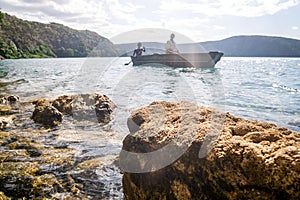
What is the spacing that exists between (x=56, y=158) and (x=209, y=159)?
139 inches

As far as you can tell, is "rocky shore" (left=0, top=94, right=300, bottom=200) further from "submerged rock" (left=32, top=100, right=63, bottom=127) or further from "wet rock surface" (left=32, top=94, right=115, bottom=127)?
"wet rock surface" (left=32, top=94, right=115, bottom=127)

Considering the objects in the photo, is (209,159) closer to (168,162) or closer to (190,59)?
(168,162)

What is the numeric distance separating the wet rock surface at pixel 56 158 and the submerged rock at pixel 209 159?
1059mm

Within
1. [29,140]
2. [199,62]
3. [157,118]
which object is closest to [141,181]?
[157,118]

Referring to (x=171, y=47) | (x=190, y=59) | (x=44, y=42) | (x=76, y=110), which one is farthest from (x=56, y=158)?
(x=44, y=42)

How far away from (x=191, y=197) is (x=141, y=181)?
2.31 feet

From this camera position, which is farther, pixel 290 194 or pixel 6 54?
pixel 6 54

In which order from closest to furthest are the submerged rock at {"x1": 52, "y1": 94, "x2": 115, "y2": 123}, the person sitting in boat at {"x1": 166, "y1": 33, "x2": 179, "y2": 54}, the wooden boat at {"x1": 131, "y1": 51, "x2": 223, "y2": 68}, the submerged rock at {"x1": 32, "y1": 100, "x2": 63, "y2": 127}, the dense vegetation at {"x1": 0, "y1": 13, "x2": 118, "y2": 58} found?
the submerged rock at {"x1": 32, "y1": 100, "x2": 63, "y2": 127}, the submerged rock at {"x1": 52, "y1": 94, "x2": 115, "y2": 123}, the wooden boat at {"x1": 131, "y1": 51, "x2": 223, "y2": 68}, the person sitting in boat at {"x1": 166, "y1": 33, "x2": 179, "y2": 54}, the dense vegetation at {"x1": 0, "y1": 13, "x2": 118, "y2": 58}

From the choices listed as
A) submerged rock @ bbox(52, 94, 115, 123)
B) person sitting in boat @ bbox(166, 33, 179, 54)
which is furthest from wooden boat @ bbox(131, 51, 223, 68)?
submerged rock @ bbox(52, 94, 115, 123)

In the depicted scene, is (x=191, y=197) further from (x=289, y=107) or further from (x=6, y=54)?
(x=6, y=54)

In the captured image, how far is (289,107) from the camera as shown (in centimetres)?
1286

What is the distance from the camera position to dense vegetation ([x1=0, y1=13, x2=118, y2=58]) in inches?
5002

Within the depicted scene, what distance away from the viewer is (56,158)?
5.27 metres

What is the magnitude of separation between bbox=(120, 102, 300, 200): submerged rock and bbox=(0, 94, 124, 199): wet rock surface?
1.06 m
